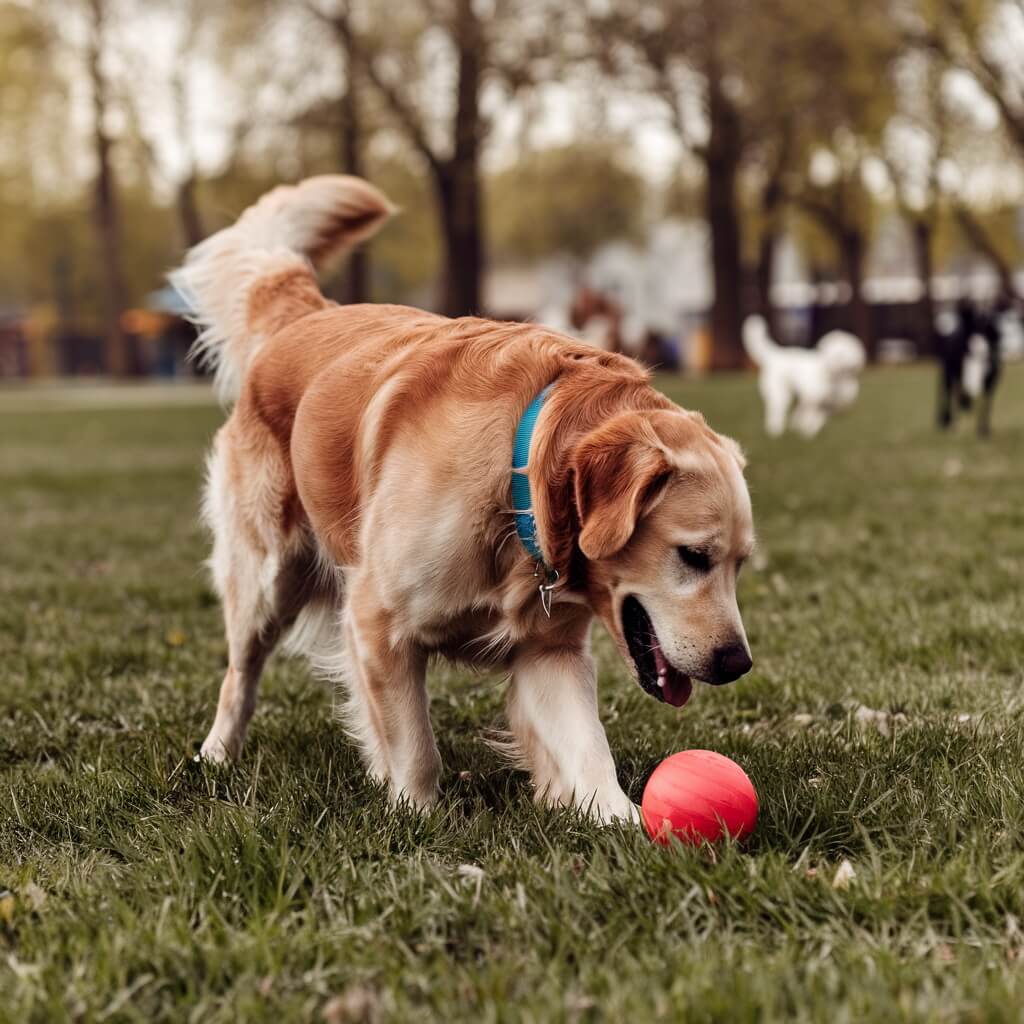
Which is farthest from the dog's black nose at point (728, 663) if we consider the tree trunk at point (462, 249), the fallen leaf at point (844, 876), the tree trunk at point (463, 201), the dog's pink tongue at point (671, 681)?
the tree trunk at point (462, 249)

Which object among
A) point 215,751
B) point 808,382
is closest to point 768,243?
point 808,382

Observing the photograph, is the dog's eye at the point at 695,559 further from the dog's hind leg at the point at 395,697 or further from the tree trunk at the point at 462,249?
the tree trunk at the point at 462,249

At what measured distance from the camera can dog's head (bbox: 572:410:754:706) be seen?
2.94 meters

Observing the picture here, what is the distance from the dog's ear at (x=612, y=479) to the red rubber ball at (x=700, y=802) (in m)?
0.54

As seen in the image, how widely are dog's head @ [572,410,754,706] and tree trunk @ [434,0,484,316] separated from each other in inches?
831

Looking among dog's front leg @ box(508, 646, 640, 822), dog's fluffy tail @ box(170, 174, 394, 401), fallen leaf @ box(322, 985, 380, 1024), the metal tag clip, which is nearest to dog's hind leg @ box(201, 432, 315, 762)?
dog's fluffy tail @ box(170, 174, 394, 401)

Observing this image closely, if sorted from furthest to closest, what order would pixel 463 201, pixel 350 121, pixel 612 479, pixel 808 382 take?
pixel 463 201, pixel 350 121, pixel 808 382, pixel 612 479

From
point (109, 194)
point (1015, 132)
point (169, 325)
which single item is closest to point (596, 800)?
point (1015, 132)

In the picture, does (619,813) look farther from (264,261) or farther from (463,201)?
(463,201)

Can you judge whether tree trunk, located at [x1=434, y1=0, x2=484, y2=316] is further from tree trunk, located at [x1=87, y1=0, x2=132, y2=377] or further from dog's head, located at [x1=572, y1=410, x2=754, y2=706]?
dog's head, located at [x1=572, y1=410, x2=754, y2=706]

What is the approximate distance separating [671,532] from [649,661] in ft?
1.23

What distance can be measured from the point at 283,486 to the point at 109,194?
3607cm

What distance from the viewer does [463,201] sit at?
26.8m

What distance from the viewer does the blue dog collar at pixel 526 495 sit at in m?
3.05
